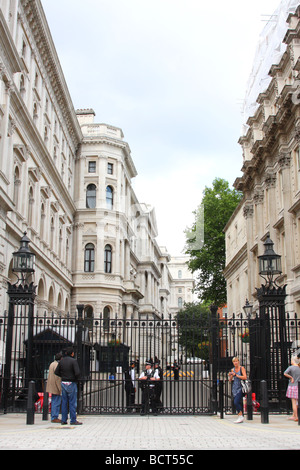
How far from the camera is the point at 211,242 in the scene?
5812 cm

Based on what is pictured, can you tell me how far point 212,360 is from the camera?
593 inches

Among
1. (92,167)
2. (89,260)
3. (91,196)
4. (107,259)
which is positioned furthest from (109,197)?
(89,260)

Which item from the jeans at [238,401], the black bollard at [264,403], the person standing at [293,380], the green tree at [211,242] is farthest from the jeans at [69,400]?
the green tree at [211,242]

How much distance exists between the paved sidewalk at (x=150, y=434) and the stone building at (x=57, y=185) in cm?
1209

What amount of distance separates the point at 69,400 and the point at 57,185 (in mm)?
29222

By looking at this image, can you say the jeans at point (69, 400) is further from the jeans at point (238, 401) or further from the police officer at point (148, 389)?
the jeans at point (238, 401)

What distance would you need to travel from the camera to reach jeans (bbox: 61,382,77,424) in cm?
1238

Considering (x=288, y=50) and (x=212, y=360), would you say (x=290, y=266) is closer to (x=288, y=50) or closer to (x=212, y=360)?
(x=288, y=50)

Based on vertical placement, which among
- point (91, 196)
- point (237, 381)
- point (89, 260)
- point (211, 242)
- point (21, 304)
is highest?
point (91, 196)

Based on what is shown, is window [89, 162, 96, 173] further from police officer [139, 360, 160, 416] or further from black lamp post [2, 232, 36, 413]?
police officer [139, 360, 160, 416]

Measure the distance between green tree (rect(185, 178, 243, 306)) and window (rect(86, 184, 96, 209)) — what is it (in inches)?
480

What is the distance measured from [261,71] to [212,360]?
2715cm

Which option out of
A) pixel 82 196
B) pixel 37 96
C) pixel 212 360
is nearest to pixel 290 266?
pixel 212 360

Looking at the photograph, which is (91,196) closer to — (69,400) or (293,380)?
(293,380)
